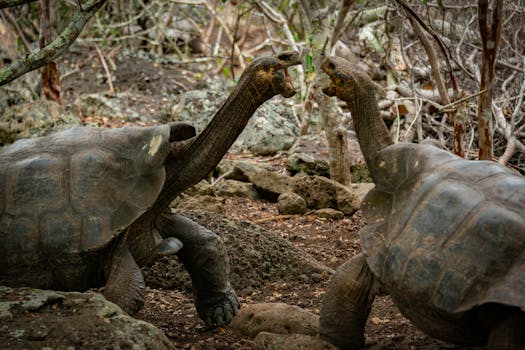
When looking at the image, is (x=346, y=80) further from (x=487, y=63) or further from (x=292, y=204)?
(x=292, y=204)

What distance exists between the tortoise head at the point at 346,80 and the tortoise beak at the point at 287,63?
0.19 meters

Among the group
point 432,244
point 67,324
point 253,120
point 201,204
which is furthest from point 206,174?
point 253,120

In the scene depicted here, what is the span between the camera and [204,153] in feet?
11.7

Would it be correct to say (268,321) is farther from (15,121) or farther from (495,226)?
(15,121)

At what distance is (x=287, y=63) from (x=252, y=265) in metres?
1.56

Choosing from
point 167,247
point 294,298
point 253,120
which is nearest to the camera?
point 167,247

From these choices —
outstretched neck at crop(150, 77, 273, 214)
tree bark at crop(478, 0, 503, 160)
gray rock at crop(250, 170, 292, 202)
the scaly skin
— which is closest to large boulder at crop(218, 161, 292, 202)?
gray rock at crop(250, 170, 292, 202)

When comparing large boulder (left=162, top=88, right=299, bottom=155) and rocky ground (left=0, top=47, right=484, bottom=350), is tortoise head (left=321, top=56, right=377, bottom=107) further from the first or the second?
large boulder (left=162, top=88, right=299, bottom=155)

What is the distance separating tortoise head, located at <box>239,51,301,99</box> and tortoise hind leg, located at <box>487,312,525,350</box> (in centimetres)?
140

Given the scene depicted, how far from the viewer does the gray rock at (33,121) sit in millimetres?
7258

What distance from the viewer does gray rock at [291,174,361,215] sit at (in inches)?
219

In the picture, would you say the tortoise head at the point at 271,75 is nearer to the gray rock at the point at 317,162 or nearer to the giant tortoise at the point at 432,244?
the giant tortoise at the point at 432,244

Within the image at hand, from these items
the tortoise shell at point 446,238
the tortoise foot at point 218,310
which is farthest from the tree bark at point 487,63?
the tortoise foot at point 218,310

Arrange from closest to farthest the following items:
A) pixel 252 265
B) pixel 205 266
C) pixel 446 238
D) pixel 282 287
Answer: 1. pixel 446 238
2. pixel 205 266
3. pixel 282 287
4. pixel 252 265
